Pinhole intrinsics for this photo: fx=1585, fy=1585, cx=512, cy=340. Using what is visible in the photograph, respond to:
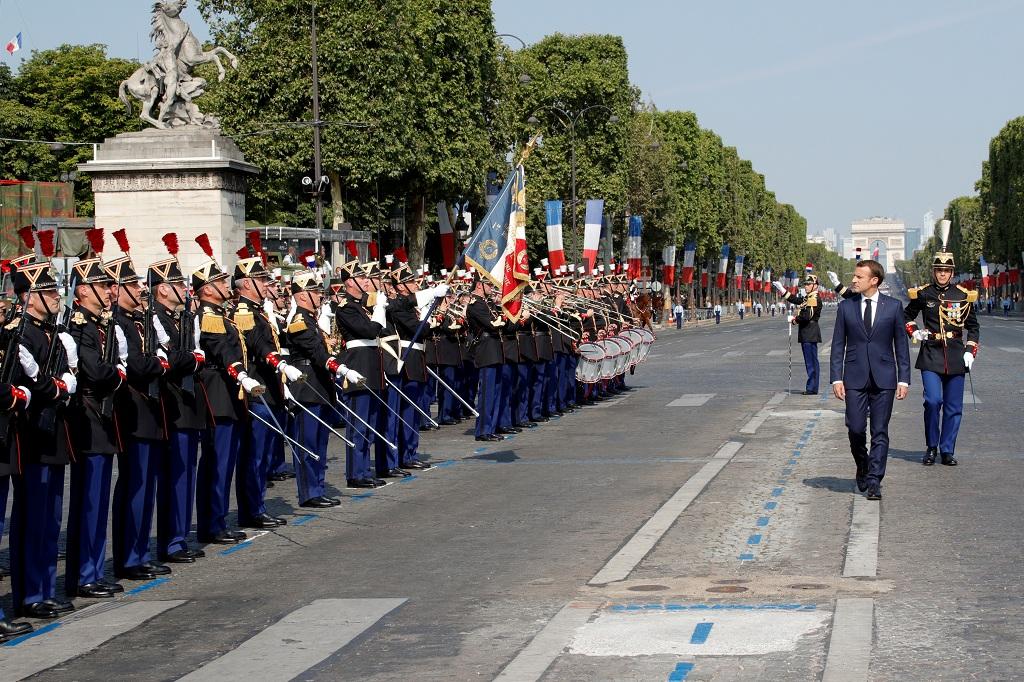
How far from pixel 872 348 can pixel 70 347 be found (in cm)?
666

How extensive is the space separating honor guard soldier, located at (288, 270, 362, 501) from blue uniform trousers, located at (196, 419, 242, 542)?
5.15 feet

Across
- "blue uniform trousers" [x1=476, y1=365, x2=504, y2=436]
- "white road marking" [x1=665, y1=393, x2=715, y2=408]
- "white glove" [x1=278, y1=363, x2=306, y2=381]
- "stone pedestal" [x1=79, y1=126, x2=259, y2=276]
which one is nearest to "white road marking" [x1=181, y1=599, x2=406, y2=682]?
"white glove" [x1=278, y1=363, x2=306, y2=381]

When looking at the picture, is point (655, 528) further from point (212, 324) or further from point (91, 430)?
point (91, 430)

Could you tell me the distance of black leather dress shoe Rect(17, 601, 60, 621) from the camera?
884 centimetres

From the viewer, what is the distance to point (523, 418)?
20.8 metres

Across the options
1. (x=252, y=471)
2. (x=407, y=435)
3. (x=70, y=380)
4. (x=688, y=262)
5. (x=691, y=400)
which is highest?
(x=688, y=262)

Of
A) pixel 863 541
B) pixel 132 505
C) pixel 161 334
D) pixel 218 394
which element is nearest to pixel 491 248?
pixel 218 394

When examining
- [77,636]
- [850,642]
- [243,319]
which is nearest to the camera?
[850,642]

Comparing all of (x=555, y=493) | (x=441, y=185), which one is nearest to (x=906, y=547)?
(x=555, y=493)

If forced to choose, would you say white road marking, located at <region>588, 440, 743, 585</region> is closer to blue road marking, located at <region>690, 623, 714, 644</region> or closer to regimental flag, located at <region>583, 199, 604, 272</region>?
blue road marking, located at <region>690, 623, 714, 644</region>

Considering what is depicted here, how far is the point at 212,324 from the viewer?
11164mm

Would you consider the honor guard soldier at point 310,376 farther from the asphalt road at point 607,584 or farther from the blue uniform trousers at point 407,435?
the blue uniform trousers at point 407,435

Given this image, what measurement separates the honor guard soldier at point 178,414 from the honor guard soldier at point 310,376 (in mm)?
2218

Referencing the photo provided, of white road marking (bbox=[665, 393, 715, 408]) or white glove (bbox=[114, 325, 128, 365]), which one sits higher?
white glove (bbox=[114, 325, 128, 365])
